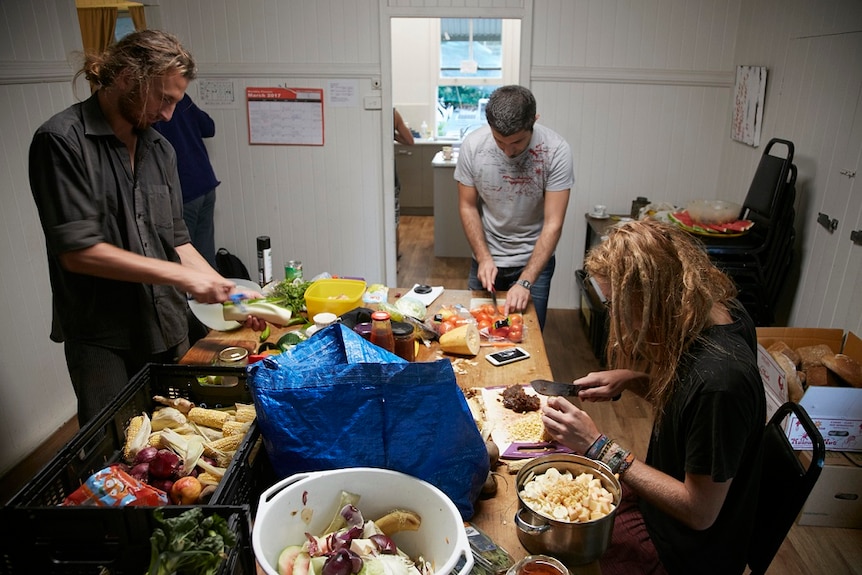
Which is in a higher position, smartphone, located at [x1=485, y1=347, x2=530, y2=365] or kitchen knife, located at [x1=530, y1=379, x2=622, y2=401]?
kitchen knife, located at [x1=530, y1=379, x2=622, y2=401]

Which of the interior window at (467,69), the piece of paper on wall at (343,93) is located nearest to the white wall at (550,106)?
the piece of paper on wall at (343,93)

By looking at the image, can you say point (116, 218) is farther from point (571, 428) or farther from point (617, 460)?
point (617, 460)

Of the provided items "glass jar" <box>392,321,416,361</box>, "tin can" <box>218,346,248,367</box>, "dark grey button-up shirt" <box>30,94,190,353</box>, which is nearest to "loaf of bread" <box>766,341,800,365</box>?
"glass jar" <box>392,321,416,361</box>

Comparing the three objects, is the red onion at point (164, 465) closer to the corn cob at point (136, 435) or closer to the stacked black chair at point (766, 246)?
the corn cob at point (136, 435)

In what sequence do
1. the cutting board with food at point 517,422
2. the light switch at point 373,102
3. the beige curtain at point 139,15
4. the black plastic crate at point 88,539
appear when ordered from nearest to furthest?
1. the black plastic crate at point 88,539
2. the cutting board with food at point 517,422
3. the beige curtain at point 139,15
4. the light switch at point 373,102

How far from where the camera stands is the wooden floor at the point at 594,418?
2250 millimetres

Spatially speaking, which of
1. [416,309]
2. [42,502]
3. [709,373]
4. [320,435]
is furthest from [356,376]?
[416,309]

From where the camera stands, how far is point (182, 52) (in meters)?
1.77

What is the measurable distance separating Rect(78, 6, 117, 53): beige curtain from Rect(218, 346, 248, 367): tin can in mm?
3098

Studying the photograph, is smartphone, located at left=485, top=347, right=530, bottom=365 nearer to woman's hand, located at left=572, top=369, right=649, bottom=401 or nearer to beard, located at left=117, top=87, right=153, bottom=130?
woman's hand, located at left=572, top=369, right=649, bottom=401

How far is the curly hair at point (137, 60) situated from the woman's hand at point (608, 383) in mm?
1411

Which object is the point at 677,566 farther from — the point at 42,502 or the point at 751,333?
the point at 42,502

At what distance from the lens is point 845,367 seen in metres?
2.38

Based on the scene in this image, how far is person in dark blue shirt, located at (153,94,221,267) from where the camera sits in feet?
11.7
